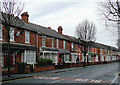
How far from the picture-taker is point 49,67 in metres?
28.2

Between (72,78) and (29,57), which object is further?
(29,57)

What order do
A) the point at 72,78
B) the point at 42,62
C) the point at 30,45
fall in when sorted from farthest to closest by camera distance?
1. the point at 30,45
2. the point at 42,62
3. the point at 72,78

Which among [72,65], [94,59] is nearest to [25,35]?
[72,65]

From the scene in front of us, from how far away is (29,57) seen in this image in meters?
25.9

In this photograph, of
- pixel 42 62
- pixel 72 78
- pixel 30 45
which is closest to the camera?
pixel 72 78

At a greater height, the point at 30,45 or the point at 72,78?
the point at 30,45

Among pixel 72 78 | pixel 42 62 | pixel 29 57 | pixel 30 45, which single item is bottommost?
pixel 72 78

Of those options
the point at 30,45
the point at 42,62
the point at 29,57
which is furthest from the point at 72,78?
the point at 30,45

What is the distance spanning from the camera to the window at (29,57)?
24422 mm

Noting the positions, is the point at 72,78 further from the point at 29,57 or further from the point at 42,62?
the point at 29,57

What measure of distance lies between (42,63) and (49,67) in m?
2.11

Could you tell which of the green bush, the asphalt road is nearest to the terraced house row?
the green bush

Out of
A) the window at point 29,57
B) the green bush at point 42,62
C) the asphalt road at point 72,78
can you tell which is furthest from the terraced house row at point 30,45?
the asphalt road at point 72,78

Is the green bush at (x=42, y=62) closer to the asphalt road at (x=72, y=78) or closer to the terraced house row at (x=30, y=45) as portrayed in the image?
the terraced house row at (x=30, y=45)
